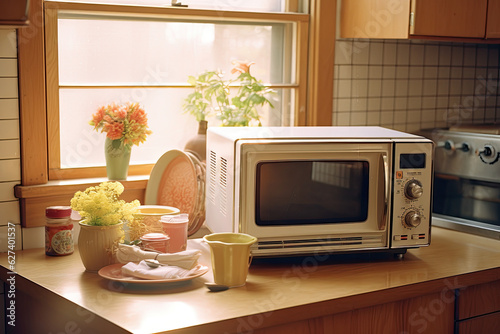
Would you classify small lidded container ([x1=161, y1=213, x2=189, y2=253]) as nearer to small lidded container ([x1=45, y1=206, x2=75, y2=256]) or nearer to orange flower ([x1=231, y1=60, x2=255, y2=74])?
small lidded container ([x1=45, y1=206, x2=75, y2=256])

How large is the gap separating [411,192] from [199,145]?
700 millimetres

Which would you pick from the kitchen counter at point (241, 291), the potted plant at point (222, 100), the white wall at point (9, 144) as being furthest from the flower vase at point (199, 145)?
the white wall at point (9, 144)

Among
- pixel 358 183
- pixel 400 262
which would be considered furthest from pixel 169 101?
pixel 400 262

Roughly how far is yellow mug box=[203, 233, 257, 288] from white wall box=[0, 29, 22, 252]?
0.65m

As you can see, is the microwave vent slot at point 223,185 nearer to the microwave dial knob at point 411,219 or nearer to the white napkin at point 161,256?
the white napkin at point 161,256

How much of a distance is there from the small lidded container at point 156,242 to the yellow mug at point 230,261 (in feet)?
0.60

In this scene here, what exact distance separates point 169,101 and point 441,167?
1035mm

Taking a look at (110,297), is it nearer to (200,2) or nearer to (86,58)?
(86,58)

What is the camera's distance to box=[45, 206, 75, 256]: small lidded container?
1.83 meters

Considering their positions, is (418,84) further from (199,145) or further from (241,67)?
(199,145)

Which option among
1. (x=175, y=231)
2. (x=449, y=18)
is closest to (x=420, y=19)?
(x=449, y=18)

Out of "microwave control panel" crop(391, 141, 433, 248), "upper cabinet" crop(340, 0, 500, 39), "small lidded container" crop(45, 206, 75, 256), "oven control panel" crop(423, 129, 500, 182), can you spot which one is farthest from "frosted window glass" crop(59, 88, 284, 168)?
"oven control panel" crop(423, 129, 500, 182)

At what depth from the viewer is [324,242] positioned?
5.88ft

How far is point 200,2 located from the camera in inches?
87.8
